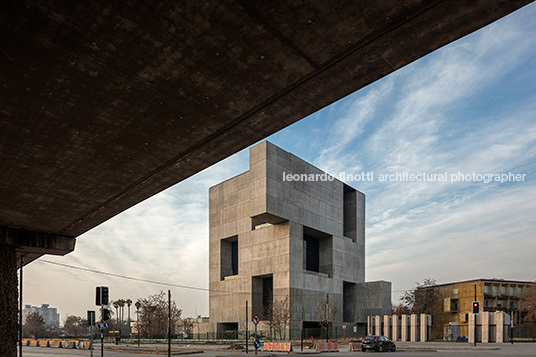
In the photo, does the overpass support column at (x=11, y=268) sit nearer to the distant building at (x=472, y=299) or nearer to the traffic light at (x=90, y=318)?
the traffic light at (x=90, y=318)

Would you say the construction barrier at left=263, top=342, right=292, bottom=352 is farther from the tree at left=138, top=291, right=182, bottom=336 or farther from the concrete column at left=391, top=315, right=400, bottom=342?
the tree at left=138, top=291, right=182, bottom=336

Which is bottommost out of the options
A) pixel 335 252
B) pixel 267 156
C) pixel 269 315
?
pixel 269 315

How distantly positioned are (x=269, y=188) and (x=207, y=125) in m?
51.0

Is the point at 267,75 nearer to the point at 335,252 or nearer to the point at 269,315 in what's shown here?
the point at 269,315

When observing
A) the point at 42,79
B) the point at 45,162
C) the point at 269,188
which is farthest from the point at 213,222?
the point at 42,79

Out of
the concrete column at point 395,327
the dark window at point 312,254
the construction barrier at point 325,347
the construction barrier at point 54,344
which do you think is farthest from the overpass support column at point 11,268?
the dark window at point 312,254

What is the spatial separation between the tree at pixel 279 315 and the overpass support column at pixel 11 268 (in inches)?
1610

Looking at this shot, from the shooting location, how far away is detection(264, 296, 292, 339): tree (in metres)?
58.7

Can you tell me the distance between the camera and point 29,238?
21141 mm

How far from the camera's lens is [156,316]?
89750 millimetres

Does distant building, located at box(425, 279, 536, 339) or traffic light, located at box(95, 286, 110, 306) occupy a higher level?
traffic light, located at box(95, 286, 110, 306)

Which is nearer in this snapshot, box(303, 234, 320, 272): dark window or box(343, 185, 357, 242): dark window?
box(303, 234, 320, 272): dark window

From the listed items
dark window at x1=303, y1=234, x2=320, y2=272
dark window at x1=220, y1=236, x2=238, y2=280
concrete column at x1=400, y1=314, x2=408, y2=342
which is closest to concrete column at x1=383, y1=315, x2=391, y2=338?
concrete column at x1=400, y1=314, x2=408, y2=342

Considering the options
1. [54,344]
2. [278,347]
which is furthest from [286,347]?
[54,344]
